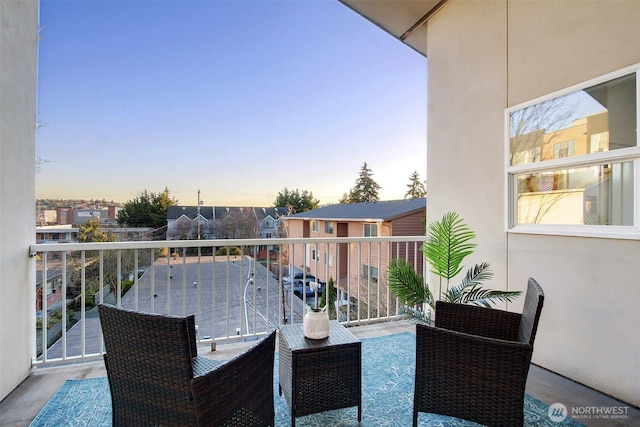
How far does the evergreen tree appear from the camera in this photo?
13.1 meters

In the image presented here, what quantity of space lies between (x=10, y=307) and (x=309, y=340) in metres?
2.20

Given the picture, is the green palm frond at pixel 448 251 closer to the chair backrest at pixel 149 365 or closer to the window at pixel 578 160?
the window at pixel 578 160

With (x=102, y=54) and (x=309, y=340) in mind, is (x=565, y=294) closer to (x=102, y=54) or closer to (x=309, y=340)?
(x=309, y=340)

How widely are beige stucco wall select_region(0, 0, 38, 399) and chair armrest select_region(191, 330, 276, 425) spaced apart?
189cm

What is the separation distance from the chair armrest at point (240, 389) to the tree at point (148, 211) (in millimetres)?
1996

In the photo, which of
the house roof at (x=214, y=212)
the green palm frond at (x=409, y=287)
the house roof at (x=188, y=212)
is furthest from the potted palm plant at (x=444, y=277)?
the house roof at (x=188, y=212)

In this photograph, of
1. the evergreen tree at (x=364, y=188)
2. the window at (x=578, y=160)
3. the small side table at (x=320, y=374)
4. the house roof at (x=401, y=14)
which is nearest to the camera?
the small side table at (x=320, y=374)

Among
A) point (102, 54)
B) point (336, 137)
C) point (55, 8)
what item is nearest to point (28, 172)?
point (55, 8)

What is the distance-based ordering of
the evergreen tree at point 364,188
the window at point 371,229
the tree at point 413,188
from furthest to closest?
the tree at point 413,188 → the evergreen tree at point 364,188 → the window at point 371,229

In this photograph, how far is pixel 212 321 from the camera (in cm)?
292

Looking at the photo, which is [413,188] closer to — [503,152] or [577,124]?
[503,152]

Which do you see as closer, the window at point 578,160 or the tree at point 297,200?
the window at point 578,160

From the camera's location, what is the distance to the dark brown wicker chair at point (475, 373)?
146 cm

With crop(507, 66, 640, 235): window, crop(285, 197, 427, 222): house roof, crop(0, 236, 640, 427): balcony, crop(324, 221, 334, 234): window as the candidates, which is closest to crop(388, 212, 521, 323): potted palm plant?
crop(507, 66, 640, 235): window
